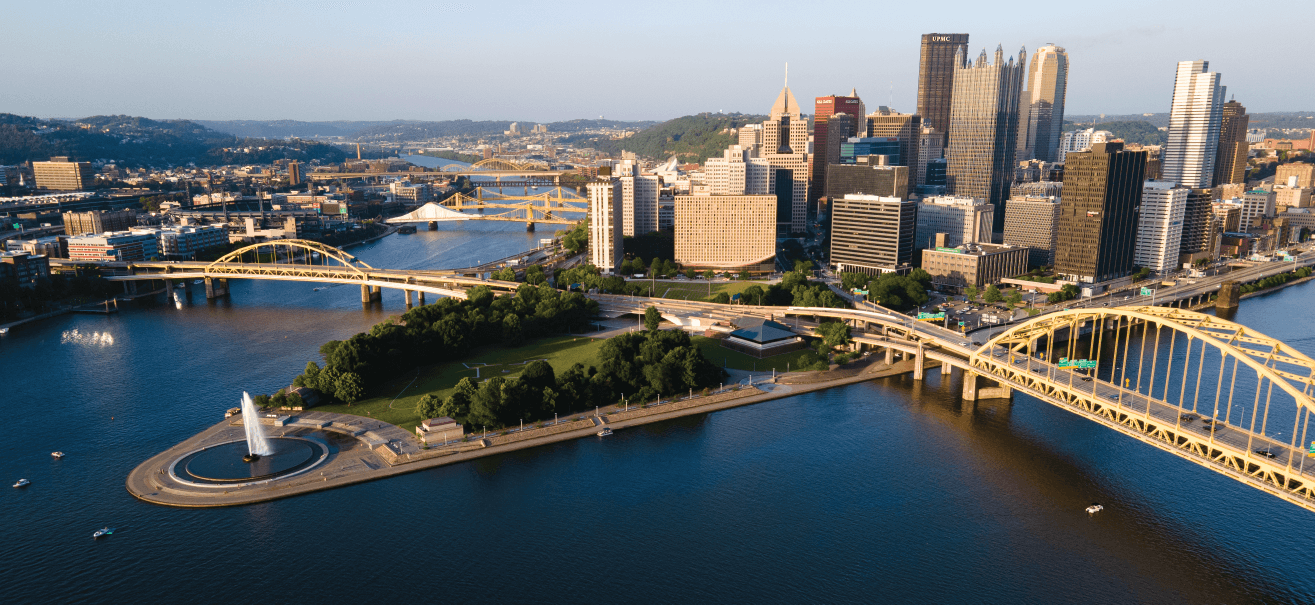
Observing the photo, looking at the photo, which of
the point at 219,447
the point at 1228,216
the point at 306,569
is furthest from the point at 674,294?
the point at 1228,216

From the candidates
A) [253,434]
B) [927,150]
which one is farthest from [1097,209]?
[253,434]

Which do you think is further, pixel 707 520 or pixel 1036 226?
pixel 1036 226

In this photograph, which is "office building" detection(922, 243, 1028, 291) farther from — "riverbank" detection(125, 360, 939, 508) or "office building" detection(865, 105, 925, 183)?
"office building" detection(865, 105, 925, 183)

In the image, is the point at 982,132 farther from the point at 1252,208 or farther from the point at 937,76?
the point at 937,76

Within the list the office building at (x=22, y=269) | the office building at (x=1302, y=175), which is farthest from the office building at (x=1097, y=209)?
the office building at (x=22, y=269)

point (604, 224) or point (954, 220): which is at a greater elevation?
point (604, 224)

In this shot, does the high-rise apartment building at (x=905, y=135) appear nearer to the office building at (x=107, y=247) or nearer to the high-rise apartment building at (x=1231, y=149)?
the high-rise apartment building at (x=1231, y=149)

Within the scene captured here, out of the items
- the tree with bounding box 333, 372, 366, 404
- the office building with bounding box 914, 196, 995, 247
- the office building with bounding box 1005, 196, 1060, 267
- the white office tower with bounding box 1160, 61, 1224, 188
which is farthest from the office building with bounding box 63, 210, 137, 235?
the white office tower with bounding box 1160, 61, 1224, 188

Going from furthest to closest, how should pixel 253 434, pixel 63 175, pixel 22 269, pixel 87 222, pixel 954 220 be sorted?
pixel 63 175 < pixel 87 222 < pixel 954 220 < pixel 22 269 < pixel 253 434
